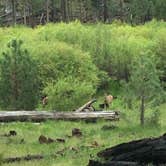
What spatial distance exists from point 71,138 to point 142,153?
7.53 meters

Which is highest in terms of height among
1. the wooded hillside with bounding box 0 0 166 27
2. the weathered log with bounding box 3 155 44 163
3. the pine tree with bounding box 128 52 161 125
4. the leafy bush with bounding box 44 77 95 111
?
the wooded hillside with bounding box 0 0 166 27

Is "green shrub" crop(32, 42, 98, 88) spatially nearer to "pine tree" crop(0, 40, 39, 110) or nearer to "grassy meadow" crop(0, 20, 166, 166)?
"grassy meadow" crop(0, 20, 166, 166)

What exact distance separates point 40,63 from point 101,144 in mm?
12215

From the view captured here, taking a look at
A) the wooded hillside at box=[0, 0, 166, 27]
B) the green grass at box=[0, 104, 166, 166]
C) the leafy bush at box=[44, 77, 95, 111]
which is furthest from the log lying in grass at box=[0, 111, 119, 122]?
the wooded hillside at box=[0, 0, 166, 27]

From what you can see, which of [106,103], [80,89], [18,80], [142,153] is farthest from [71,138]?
[106,103]

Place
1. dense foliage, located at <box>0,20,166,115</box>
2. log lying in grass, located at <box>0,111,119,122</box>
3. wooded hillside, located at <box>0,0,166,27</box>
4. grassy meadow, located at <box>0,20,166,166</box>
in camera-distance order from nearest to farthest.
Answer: grassy meadow, located at <box>0,20,166,166</box>
log lying in grass, located at <box>0,111,119,122</box>
dense foliage, located at <box>0,20,166,115</box>
wooded hillside, located at <box>0,0,166,27</box>

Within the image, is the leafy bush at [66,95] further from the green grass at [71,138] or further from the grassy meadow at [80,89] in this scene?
the green grass at [71,138]

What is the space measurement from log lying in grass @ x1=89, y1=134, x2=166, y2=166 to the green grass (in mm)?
2392

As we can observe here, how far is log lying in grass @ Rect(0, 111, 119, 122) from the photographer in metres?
21.9

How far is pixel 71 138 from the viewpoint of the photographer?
19.0 metres

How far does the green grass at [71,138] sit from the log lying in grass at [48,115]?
1.01 feet

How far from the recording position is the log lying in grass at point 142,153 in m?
11.5

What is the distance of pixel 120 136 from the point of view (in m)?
19.2

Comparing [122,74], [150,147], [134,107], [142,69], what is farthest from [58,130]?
[122,74]
